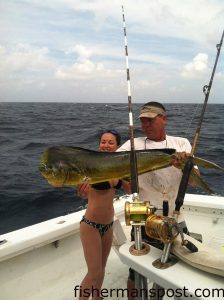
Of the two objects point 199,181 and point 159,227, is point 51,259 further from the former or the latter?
point 159,227

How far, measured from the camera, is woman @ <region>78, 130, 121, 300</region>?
8.63 ft

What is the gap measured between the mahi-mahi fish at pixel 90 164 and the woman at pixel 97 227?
57cm

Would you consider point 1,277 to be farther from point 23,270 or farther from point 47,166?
point 47,166

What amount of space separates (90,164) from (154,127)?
88 centimetres

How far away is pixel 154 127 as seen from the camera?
8.94ft

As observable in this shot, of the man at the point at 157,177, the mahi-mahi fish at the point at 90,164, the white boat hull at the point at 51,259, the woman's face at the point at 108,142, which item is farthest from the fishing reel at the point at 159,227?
the white boat hull at the point at 51,259

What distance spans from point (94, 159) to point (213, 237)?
2505 millimetres

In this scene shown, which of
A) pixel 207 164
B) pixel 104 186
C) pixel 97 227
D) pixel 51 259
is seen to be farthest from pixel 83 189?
pixel 51 259

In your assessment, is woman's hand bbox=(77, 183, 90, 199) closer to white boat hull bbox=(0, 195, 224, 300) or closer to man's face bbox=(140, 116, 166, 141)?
man's face bbox=(140, 116, 166, 141)

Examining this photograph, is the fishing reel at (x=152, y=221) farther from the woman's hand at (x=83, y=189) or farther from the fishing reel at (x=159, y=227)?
the woman's hand at (x=83, y=189)

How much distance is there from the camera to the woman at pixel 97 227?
8.63ft

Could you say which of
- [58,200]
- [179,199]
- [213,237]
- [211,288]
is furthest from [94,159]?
[58,200]

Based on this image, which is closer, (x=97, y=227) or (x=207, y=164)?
(x=207, y=164)

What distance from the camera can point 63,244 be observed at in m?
3.60
